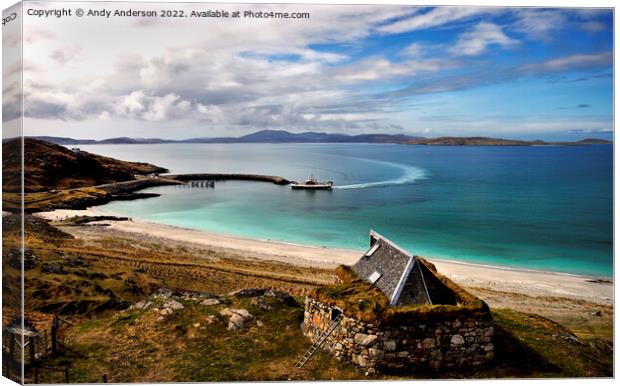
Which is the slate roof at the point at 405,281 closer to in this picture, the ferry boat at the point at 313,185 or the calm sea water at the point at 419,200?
the calm sea water at the point at 419,200

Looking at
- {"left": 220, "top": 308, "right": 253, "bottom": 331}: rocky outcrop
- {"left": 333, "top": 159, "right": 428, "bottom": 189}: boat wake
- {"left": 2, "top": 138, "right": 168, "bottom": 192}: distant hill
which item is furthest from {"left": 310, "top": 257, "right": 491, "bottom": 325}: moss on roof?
{"left": 333, "top": 159, "right": 428, "bottom": 189}: boat wake

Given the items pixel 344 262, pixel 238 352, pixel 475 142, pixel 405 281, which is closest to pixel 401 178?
pixel 344 262

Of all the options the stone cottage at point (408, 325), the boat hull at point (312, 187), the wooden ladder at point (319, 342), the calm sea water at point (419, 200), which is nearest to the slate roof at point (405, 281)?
the stone cottage at point (408, 325)

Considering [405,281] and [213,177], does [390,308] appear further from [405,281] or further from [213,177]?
[213,177]

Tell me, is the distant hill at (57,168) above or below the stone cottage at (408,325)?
above

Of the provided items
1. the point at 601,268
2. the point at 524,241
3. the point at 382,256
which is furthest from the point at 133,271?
the point at 601,268

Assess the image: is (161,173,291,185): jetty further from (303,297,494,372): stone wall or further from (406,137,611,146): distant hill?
(303,297,494,372): stone wall
